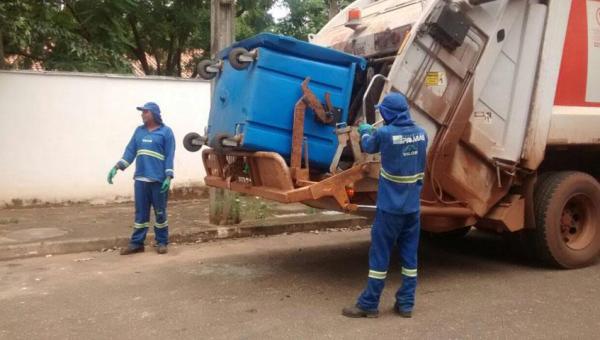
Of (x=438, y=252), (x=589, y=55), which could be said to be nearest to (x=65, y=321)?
(x=438, y=252)

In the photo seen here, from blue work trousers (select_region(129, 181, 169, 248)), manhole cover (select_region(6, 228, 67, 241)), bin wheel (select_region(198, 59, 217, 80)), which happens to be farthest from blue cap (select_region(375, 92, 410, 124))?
manhole cover (select_region(6, 228, 67, 241))

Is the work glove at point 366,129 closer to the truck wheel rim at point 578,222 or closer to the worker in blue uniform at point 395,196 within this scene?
the worker in blue uniform at point 395,196

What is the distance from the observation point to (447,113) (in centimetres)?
504

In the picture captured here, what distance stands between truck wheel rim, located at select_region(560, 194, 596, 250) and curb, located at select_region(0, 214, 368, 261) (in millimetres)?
3057

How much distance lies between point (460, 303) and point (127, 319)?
244cm

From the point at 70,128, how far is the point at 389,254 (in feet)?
20.2

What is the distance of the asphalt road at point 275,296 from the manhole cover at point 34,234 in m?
0.64

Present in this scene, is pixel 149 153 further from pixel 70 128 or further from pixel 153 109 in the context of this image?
pixel 70 128

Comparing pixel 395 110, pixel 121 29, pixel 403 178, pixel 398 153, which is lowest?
pixel 403 178

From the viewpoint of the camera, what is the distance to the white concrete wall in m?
8.49

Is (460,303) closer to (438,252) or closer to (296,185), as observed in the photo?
(296,185)

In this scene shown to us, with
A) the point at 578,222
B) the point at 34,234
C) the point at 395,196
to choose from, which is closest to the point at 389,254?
the point at 395,196

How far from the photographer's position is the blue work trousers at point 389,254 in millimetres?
4254

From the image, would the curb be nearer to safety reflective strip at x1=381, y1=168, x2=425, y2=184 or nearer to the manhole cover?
the manhole cover
